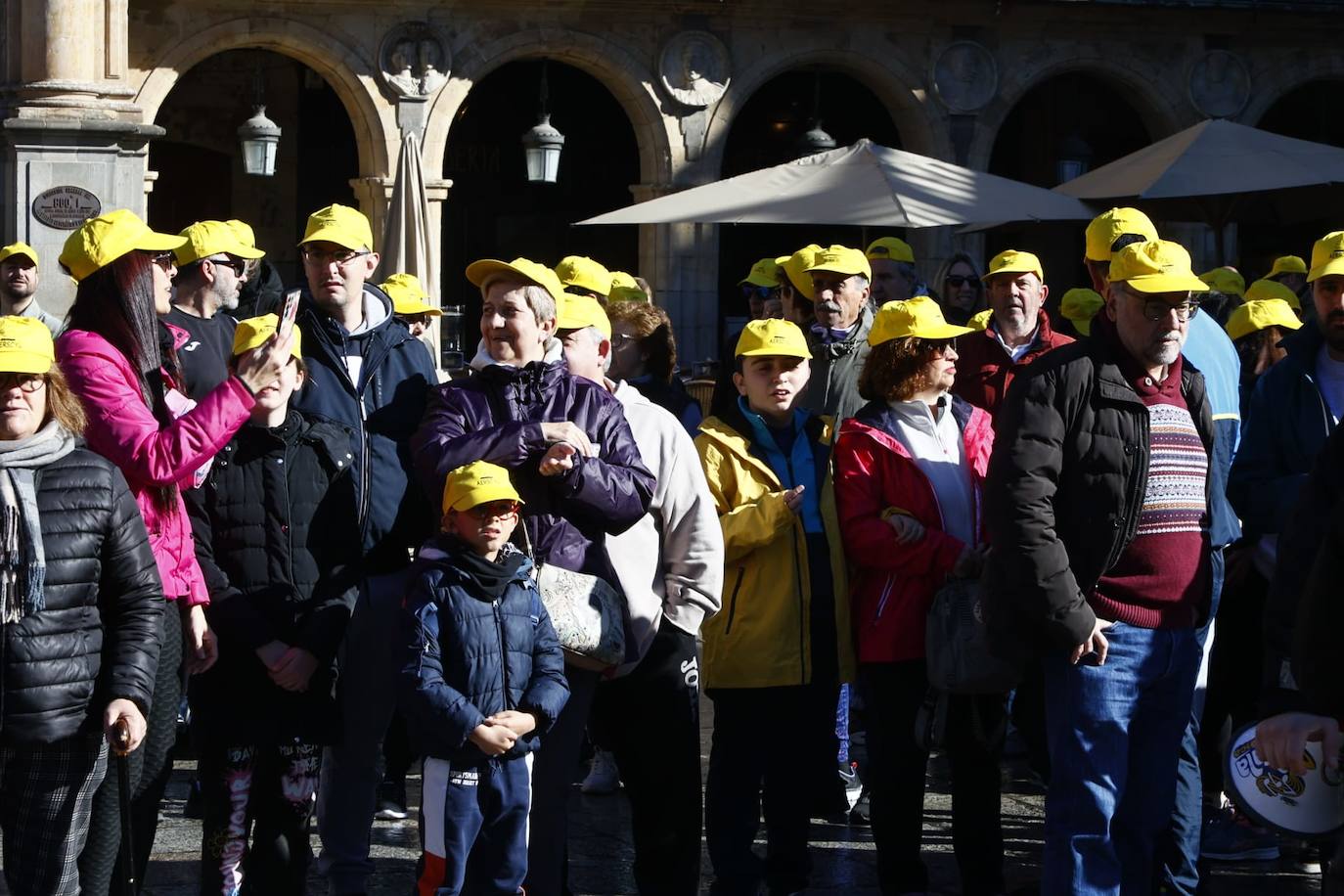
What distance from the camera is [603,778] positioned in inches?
307

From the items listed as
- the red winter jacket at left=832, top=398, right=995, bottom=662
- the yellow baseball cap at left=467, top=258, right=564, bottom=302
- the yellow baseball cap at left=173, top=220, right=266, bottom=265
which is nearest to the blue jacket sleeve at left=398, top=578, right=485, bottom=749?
the yellow baseball cap at left=467, top=258, right=564, bottom=302

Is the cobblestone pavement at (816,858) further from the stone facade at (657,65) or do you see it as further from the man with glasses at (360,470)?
the stone facade at (657,65)

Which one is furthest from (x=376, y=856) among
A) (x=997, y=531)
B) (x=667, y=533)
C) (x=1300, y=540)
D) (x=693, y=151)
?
(x=693, y=151)

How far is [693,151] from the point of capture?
18703 millimetres

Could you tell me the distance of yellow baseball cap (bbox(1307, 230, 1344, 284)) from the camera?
622 cm

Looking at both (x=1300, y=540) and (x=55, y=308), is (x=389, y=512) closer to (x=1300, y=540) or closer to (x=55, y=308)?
(x=1300, y=540)

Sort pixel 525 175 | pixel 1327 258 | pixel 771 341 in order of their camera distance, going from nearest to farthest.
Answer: pixel 771 341, pixel 1327 258, pixel 525 175

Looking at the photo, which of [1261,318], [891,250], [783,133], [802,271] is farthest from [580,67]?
[802,271]

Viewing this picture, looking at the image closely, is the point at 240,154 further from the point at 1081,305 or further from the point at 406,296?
the point at 1081,305

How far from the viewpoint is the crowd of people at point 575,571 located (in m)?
5.00

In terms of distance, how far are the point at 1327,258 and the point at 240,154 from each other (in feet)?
49.8

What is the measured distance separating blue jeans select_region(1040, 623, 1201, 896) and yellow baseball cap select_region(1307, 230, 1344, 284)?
1372mm

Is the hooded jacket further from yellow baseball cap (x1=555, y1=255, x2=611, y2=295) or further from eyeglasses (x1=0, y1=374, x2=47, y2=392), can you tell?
yellow baseball cap (x1=555, y1=255, x2=611, y2=295)

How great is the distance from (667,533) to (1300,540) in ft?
7.05
